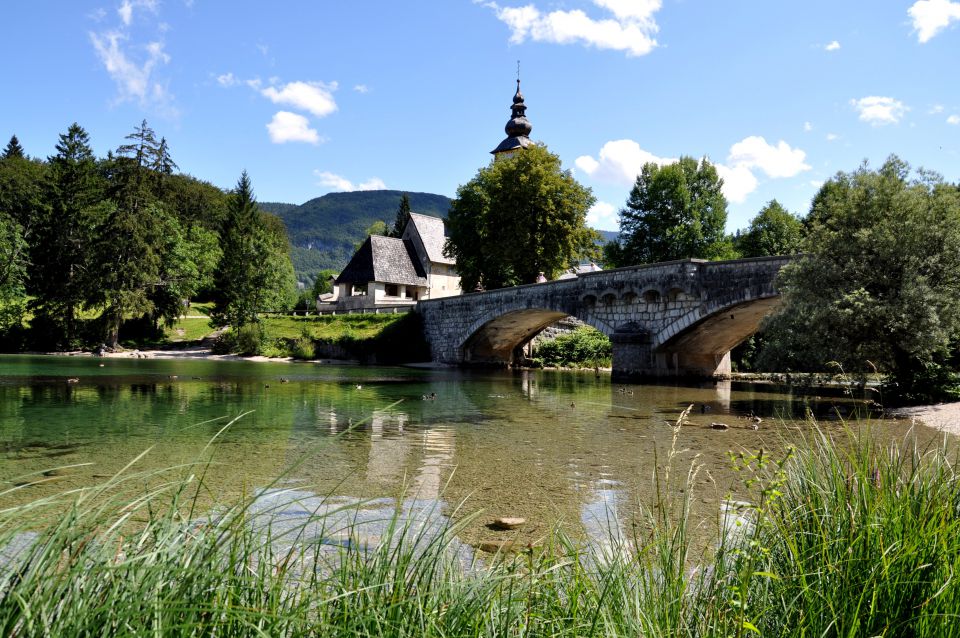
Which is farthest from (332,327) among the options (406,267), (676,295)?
(676,295)

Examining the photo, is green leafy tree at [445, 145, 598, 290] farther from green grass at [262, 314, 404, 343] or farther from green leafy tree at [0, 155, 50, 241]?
green leafy tree at [0, 155, 50, 241]

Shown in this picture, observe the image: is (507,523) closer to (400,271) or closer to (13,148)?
(400,271)

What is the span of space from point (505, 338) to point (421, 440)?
95.7 ft

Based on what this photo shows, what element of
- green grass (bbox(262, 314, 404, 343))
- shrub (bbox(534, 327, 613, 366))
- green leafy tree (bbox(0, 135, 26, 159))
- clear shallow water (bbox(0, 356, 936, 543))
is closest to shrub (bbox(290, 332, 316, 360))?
green grass (bbox(262, 314, 404, 343))

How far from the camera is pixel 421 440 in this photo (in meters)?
10.3

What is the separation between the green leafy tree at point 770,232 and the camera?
46469 mm

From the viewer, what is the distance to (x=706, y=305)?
969 inches

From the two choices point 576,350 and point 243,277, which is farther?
point 243,277

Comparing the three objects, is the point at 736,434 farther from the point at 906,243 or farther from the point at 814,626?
the point at 814,626

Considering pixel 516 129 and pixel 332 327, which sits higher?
pixel 516 129

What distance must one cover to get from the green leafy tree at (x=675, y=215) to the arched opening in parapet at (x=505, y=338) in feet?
37.2

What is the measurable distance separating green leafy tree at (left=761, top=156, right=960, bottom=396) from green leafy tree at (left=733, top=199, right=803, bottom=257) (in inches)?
1283

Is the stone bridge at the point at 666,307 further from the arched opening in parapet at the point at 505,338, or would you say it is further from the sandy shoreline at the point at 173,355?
the sandy shoreline at the point at 173,355

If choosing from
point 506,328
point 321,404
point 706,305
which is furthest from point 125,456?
point 506,328
